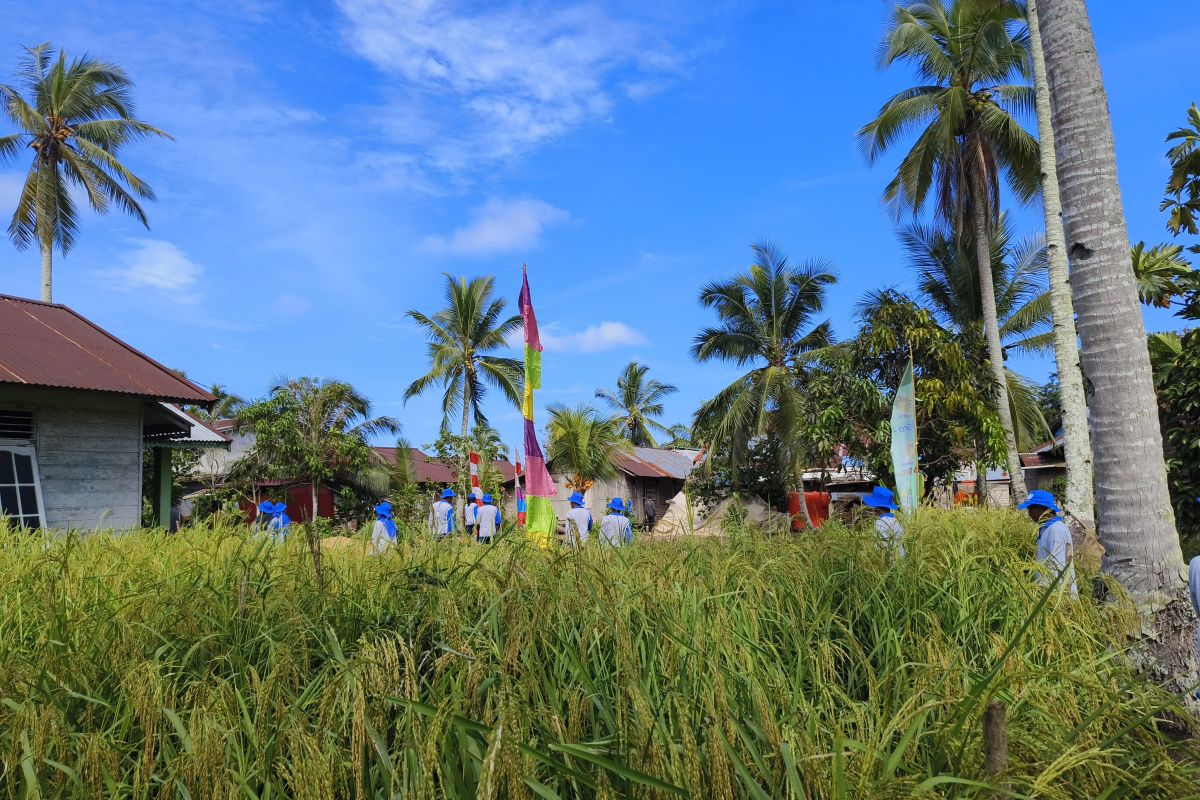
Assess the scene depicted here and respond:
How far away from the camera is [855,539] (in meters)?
4.98

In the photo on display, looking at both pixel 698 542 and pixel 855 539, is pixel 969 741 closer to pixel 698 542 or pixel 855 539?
pixel 855 539

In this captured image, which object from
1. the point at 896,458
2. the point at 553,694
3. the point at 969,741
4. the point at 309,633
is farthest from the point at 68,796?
the point at 896,458

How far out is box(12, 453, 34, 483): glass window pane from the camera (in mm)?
11220

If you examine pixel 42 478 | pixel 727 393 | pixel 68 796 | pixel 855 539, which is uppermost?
pixel 727 393

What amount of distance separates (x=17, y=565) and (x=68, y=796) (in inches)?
128

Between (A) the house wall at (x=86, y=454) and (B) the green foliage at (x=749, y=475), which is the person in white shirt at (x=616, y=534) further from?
(B) the green foliage at (x=749, y=475)

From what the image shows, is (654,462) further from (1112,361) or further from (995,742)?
(995,742)

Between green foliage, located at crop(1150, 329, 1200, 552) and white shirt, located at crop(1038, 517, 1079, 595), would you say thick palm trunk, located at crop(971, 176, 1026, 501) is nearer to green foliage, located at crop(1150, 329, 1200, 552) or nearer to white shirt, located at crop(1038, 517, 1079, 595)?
green foliage, located at crop(1150, 329, 1200, 552)

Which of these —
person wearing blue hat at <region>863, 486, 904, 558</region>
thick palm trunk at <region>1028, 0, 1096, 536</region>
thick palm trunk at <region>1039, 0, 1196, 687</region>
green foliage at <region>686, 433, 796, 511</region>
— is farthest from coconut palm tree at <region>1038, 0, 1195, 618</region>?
green foliage at <region>686, 433, 796, 511</region>

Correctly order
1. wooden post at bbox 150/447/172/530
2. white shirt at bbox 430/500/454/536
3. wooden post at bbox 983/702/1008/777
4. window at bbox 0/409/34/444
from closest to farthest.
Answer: wooden post at bbox 983/702/1008/777
white shirt at bbox 430/500/454/536
window at bbox 0/409/34/444
wooden post at bbox 150/447/172/530

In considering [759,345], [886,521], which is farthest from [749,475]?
[886,521]

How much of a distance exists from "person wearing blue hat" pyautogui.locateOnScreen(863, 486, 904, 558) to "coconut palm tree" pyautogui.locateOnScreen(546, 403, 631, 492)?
21.0 meters

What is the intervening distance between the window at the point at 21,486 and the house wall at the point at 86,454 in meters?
0.15

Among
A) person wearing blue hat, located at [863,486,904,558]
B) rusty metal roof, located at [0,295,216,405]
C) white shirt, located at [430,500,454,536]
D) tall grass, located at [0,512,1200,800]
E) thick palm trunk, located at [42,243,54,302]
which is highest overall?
thick palm trunk, located at [42,243,54,302]
